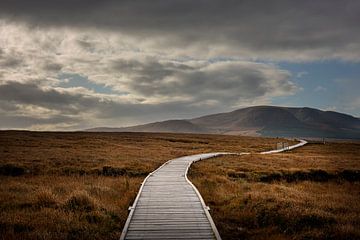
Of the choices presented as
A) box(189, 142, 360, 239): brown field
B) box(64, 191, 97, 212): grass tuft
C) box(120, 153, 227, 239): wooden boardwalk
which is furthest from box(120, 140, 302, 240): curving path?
box(64, 191, 97, 212): grass tuft

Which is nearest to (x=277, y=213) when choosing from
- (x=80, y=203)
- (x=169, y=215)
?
(x=169, y=215)

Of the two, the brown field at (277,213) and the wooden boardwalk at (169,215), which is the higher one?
the wooden boardwalk at (169,215)

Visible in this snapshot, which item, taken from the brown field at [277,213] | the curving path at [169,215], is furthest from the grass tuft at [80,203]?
the brown field at [277,213]

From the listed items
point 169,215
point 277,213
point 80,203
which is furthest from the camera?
point 80,203

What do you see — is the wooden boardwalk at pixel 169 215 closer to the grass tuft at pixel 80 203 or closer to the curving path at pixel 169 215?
the curving path at pixel 169 215

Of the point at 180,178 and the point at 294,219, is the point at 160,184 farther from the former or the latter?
the point at 294,219

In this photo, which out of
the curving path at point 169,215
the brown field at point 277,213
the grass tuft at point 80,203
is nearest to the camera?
the curving path at point 169,215

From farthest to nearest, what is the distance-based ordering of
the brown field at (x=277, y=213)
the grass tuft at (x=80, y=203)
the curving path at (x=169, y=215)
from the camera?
the grass tuft at (x=80, y=203), the brown field at (x=277, y=213), the curving path at (x=169, y=215)

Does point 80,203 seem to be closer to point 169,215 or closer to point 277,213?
point 169,215

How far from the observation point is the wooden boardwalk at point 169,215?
11.1 metres

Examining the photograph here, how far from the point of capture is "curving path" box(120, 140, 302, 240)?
36.5ft

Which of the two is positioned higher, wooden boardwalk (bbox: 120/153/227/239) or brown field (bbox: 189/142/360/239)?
wooden boardwalk (bbox: 120/153/227/239)

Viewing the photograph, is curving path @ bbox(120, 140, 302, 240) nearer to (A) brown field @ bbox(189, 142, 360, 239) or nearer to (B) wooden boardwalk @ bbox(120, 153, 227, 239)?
(B) wooden boardwalk @ bbox(120, 153, 227, 239)

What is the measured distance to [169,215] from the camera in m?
13.5
